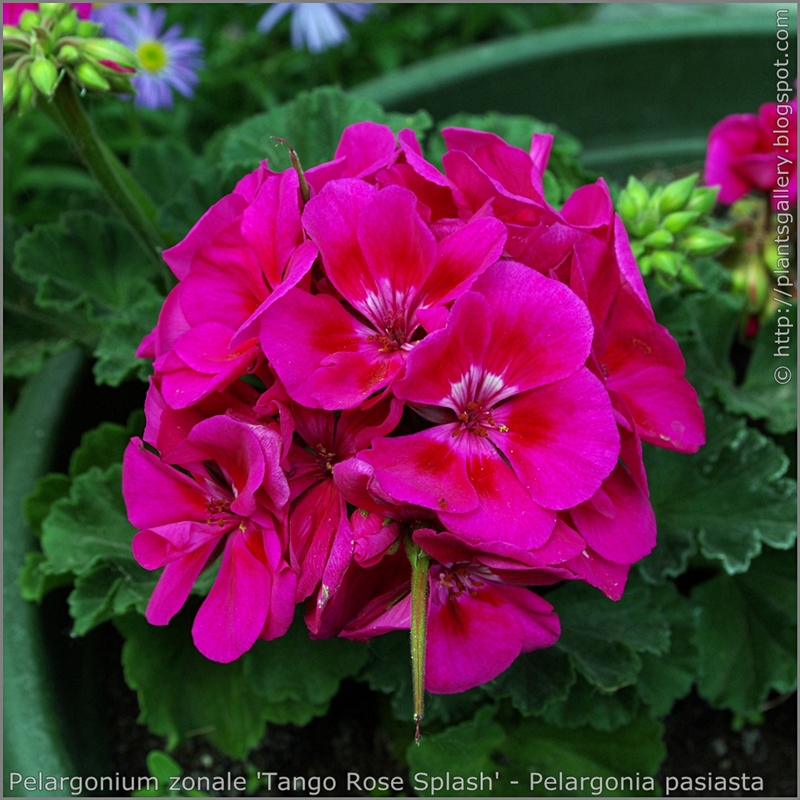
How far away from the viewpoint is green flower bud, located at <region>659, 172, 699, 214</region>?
124 cm

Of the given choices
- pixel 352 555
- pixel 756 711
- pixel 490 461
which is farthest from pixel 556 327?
pixel 756 711

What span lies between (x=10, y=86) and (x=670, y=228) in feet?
2.94

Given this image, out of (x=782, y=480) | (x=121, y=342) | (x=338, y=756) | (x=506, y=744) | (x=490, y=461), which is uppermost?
(x=490, y=461)

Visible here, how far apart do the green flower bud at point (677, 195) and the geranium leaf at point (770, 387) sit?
0.33 meters

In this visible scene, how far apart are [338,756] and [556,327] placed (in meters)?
1.02

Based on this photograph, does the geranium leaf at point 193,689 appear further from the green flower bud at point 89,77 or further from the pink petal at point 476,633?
the green flower bud at point 89,77

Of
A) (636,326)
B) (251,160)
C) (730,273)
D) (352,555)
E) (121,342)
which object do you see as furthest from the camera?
(730,273)

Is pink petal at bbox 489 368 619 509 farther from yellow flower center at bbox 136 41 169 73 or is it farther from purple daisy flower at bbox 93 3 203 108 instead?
yellow flower center at bbox 136 41 169 73

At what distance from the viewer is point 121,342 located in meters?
1.28

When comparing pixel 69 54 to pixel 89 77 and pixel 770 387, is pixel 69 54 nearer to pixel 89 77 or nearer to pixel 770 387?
pixel 89 77

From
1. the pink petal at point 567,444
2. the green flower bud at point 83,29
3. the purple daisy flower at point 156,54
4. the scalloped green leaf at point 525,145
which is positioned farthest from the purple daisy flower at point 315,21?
the pink petal at point 567,444

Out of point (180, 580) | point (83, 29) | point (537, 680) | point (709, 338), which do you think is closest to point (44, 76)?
point (83, 29)

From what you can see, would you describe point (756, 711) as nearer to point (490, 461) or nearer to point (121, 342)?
point (490, 461)
